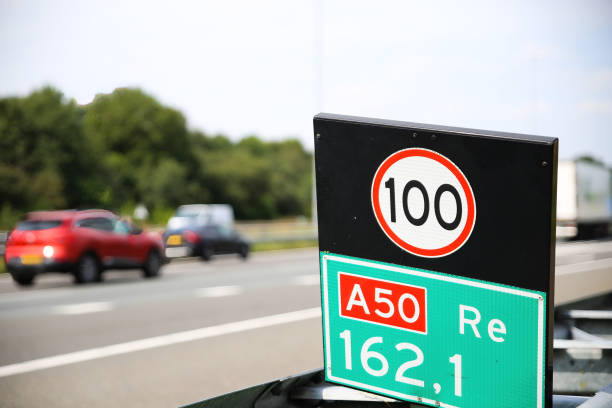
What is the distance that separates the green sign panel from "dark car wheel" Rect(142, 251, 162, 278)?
50.7ft

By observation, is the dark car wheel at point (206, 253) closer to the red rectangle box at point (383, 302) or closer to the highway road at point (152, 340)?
the highway road at point (152, 340)

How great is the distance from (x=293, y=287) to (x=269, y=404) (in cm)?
1130

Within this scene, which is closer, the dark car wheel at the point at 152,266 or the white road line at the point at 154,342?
the white road line at the point at 154,342

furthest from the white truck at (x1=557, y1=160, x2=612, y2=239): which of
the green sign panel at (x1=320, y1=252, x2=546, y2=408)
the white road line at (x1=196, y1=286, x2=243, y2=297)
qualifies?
the green sign panel at (x1=320, y1=252, x2=546, y2=408)

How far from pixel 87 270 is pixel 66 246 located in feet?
2.46

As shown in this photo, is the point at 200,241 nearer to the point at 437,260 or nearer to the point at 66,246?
the point at 66,246

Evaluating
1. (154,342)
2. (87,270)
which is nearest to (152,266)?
(87,270)

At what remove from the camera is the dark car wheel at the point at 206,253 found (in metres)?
22.7

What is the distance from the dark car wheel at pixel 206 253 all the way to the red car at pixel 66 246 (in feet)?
21.2

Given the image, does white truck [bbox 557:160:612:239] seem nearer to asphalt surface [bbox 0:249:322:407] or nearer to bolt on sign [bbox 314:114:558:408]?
asphalt surface [bbox 0:249:322:407]

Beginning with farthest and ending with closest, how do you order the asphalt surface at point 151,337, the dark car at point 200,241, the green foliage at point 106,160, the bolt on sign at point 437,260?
the dark car at point 200,241, the asphalt surface at point 151,337, the green foliage at point 106,160, the bolt on sign at point 437,260

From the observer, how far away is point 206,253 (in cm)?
2278

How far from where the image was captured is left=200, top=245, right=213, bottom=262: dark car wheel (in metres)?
22.7

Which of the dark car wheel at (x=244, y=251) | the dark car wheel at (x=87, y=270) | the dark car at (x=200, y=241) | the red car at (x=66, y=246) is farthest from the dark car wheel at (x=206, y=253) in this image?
the dark car wheel at (x=87, y=270)
